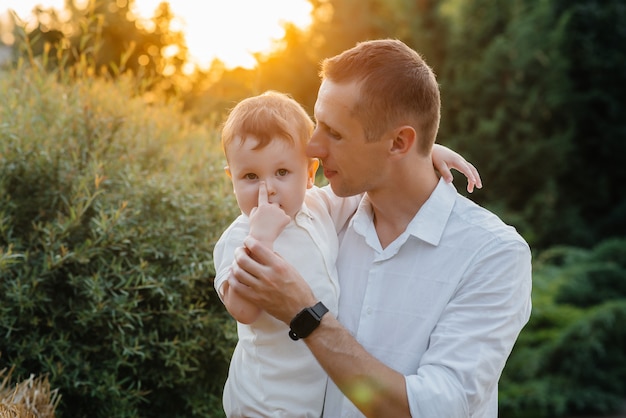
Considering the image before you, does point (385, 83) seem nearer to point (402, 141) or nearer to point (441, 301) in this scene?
point (402, 141)

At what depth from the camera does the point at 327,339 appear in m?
2.14

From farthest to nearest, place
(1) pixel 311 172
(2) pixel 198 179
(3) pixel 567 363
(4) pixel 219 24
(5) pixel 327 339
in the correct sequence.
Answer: (3) pixel 567 363 < (4) pixel 219 24 < (2) pixel 198 179 < (1) pixel 311 172 < (5) pixel 327 339

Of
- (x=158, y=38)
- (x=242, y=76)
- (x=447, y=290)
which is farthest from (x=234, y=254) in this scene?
(x=158, y=38)

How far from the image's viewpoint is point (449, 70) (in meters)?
10.1


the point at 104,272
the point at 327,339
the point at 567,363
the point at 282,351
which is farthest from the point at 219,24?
the point at 327,339

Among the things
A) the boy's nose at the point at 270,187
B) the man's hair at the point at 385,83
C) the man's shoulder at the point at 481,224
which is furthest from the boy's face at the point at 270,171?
the man's shoulder at the point at 481,224

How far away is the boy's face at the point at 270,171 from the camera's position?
7.57ft

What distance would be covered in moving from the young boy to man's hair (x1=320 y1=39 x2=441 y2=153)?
181 millimetres

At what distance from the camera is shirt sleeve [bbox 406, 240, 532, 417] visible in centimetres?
213

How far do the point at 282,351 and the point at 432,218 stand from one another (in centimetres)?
61

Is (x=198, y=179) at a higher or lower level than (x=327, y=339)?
higher

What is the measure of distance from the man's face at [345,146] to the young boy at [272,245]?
58 millimetres

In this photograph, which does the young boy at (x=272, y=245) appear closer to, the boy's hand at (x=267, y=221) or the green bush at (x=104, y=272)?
the boy's hand at (x=267, y=221)

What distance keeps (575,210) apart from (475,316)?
27.6 feet
